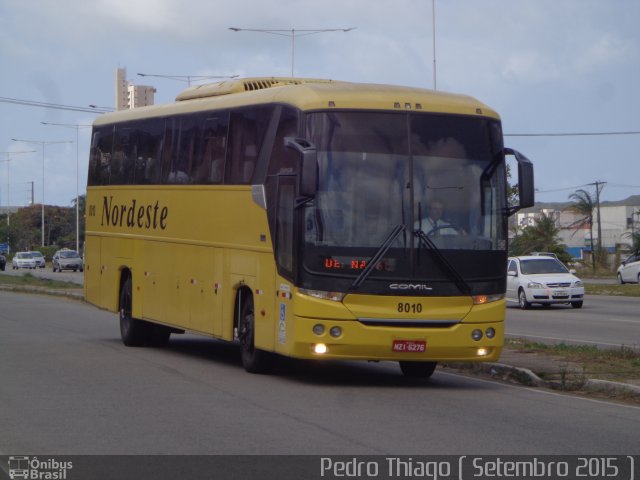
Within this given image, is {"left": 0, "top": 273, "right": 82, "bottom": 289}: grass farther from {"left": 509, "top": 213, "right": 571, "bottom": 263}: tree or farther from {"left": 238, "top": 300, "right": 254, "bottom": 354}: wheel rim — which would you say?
{"left": 509, "top": 213, "right": 571, "bottom": 263}: tree

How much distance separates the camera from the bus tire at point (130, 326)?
790 inches

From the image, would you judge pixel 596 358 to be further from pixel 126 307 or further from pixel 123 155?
pixel 123 155

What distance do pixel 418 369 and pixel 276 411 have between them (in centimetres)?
427

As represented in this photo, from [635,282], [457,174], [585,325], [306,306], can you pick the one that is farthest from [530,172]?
[635,282]

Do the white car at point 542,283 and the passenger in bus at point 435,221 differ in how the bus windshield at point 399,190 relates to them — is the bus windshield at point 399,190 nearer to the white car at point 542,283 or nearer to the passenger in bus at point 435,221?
the passenger in bus at point 435,221

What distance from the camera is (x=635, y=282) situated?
49.2 meters

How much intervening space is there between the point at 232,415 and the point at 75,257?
6539cm

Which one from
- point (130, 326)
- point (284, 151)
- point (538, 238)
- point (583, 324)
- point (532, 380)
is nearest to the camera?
point (284, 151)

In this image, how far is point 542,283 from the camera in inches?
1323

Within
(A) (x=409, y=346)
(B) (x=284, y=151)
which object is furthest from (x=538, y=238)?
(A) (x=409, y=346)

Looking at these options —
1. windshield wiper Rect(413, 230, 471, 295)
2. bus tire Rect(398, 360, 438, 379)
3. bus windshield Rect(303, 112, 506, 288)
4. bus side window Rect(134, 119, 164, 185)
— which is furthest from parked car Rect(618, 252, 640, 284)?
windshield wiper Rect(413, 230, 471, 295)
